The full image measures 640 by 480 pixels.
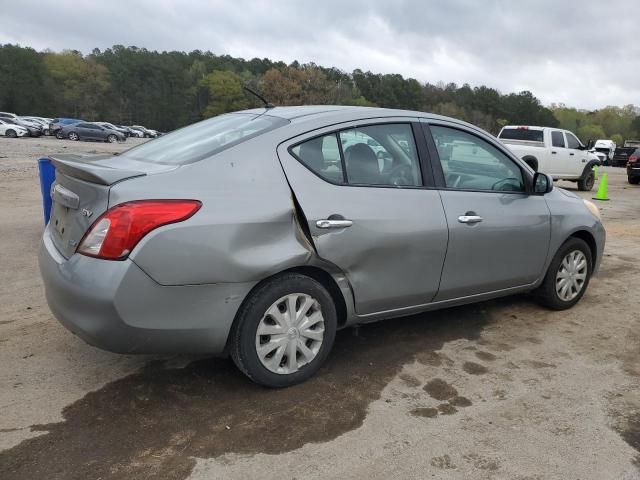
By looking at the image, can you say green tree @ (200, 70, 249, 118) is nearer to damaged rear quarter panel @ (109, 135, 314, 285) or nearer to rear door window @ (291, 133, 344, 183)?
rear door window @ (291, 133, 344, 183)

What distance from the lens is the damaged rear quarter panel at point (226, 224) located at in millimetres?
2691

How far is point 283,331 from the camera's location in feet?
10.1

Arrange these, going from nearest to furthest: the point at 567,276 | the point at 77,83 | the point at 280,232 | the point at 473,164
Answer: the point at 280,232 < the point at 473,164 < the point at 567,276 < the point at 77,83

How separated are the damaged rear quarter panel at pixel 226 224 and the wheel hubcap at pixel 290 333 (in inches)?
9.3

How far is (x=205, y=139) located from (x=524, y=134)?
49.1 feet

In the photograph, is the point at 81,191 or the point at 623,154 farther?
the point at 623,154

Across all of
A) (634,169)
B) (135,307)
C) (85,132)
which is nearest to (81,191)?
(135,307)

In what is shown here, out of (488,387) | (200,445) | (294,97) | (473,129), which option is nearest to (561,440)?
(488,387)

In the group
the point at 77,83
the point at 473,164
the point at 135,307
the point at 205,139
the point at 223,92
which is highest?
the point at 223,92

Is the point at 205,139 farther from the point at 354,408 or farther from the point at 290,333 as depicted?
the point at 354,408

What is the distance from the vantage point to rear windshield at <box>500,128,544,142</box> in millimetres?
16391

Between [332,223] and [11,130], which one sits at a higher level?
[11,130]

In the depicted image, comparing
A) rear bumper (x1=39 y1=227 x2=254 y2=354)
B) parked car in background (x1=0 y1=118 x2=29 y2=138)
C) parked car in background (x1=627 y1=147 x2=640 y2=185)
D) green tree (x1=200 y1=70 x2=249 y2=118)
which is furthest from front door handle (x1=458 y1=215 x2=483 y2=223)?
green tree (x1=200 y1=70 x2=249 y2=118)

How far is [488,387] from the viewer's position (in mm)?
3338
